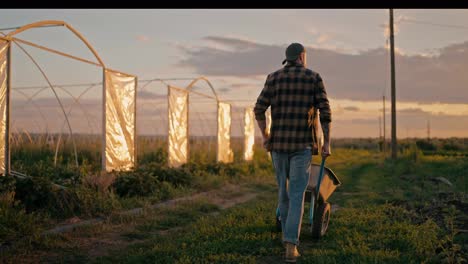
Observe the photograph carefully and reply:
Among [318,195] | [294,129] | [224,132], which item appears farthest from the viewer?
[224,132]

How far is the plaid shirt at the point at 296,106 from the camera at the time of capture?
14.0 ft

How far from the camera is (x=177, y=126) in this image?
1348 centimetres

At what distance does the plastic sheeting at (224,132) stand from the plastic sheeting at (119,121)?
301 inches

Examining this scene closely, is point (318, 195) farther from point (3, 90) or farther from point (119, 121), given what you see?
point (119, 121)

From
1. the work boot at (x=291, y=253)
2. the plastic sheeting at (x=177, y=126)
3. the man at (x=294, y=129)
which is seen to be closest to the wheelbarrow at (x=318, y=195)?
the man at (x=294, y=129)

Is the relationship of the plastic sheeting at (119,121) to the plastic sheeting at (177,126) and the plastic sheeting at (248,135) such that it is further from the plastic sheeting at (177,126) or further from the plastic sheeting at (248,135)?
the plastic sheeting at (248,135)

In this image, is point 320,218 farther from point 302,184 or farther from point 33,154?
point 33,154

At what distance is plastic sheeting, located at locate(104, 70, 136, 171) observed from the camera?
9531 millimetres

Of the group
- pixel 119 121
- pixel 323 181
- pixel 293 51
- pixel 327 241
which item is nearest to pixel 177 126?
pixel 119 121

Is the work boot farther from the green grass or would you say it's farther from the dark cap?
the dark cap

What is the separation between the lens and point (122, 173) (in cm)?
880

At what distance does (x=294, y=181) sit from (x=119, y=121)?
647cm

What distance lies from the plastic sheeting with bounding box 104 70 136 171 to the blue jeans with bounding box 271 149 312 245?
A: 5709 millimetres

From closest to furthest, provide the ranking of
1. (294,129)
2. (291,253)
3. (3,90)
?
(291,253) < (294,129) < (3,90)
